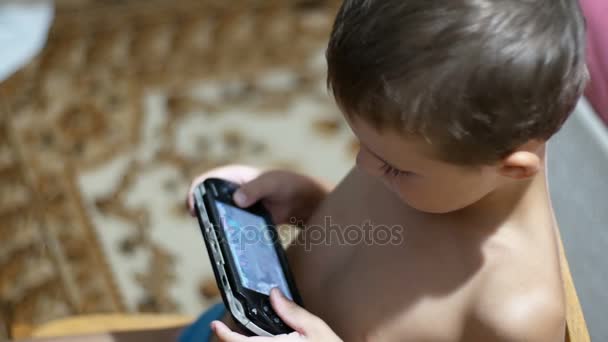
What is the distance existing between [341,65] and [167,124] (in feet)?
2.85

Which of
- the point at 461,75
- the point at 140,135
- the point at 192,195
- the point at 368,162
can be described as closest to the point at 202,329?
the point at 192,195

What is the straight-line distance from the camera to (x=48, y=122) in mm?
1334

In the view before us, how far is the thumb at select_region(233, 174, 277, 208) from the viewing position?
0.73 meters

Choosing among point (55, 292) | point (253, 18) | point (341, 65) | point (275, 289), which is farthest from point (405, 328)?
point (253, 18)

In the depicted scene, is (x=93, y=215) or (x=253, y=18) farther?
(x=253, y=18)

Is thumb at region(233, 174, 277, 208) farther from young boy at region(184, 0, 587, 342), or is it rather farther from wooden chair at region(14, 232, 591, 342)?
wooden chair at region(14, 232, 591, 342)

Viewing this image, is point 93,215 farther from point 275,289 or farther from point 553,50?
point 553,50

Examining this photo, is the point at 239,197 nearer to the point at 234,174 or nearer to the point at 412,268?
the point at 234,174

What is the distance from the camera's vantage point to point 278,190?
2.50ft

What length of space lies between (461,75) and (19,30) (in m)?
0.72

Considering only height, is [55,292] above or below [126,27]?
below

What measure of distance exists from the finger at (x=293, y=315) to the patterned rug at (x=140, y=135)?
1.79 ft

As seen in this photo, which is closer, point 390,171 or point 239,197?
point 390,171

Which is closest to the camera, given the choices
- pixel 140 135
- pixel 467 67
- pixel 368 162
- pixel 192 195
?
pixel 467 67
